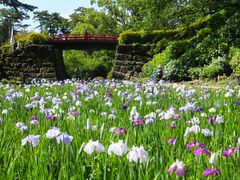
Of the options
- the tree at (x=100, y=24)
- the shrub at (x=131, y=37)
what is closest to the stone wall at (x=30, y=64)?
the shrub at (x=131, y=37)

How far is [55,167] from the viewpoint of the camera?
2078 mm

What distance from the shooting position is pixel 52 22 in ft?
235

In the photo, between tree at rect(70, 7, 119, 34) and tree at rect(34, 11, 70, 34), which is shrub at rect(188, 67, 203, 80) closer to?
tree at rect(70, 7, 119, 34)

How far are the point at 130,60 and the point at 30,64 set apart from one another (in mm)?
6402

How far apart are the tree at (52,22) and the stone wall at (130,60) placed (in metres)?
49.7

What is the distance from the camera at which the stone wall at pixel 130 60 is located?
2198cm

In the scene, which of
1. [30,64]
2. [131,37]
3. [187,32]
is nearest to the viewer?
[187,32]

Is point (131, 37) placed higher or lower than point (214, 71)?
higher

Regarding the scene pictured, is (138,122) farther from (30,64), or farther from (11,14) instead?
(11,14)

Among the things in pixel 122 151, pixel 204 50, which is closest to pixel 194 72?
pixel 204 50

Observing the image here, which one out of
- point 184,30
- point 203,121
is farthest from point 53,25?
point 203,121

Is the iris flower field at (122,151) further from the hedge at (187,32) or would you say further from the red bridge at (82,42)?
the red bridge at (82,42)

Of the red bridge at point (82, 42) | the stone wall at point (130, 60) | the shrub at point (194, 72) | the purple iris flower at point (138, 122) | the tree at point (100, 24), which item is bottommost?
the purple iris flower at point (138, 122)

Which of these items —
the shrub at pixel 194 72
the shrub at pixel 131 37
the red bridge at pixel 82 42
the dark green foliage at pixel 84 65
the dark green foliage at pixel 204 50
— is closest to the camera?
the dark green foliage at pixel 204 50
